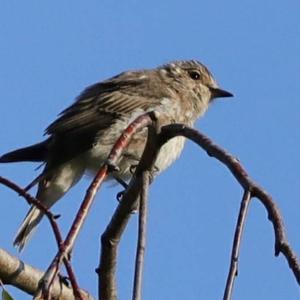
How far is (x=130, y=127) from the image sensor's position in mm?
3533

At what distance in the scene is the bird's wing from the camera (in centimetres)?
899

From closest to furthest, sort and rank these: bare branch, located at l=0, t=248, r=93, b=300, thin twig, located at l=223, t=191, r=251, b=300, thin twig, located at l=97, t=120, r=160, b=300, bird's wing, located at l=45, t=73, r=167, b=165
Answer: thin twig, located at l=223, t=191, r=251, b=300
thin twig, located at l=97, t=120, r=160, b=300
bare branch, located at l=0, t=248, r=93, b=300
bird's wing, located at l=45, t=73, r=167, b=165

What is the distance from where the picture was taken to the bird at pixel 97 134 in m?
8.73

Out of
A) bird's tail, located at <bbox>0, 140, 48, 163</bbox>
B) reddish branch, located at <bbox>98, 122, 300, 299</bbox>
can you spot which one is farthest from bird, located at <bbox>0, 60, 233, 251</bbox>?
reddish branch, located at <bbox>98, 122, 300, 299</bbox>

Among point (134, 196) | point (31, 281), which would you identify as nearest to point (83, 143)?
point (31, 281)

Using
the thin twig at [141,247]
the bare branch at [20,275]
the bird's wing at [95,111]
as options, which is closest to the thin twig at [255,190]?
the thin twig at [141,247]

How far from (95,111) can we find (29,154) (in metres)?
0.76

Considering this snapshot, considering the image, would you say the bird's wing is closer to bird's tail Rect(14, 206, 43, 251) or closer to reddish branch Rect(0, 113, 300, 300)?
bird's tail Rect(14, 206, 43, 251)

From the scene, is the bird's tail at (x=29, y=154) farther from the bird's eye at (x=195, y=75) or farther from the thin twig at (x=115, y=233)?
the thin twig at (x=115, y=233)

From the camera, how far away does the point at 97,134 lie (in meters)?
8.92

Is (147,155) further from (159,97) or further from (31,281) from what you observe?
(159,97)

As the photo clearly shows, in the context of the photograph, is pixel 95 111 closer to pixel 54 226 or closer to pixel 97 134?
pixel 97 134

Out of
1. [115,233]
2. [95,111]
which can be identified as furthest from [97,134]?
[115,233]

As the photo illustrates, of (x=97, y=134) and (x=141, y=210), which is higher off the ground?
(x=141, y=210)
